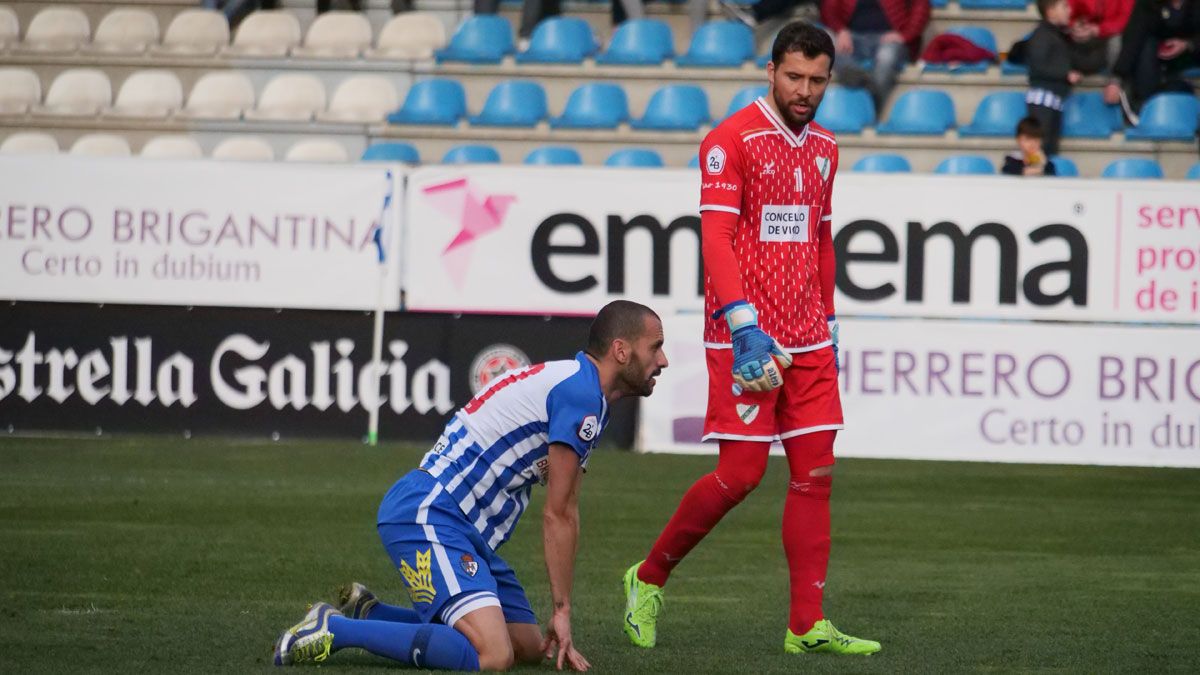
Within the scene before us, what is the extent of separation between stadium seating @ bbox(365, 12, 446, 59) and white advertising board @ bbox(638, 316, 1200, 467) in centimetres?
671

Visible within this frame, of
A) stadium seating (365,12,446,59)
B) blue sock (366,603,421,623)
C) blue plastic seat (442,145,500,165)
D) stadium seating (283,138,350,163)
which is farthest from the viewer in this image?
stadium seating (365,12,446,59)

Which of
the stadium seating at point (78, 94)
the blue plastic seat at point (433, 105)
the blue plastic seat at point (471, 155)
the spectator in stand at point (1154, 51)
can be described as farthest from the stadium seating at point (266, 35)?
the spectator in stand at point (1154, 51)

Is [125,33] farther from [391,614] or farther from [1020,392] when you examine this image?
[391,614]

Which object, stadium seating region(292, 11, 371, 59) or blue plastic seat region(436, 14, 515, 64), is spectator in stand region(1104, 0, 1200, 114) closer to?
blue plastic seat region(436, 14, 515, 64)

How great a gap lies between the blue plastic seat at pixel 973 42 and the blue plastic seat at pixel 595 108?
3009mm

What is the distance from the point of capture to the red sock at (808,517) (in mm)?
6387

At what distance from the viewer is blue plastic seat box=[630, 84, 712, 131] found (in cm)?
1752

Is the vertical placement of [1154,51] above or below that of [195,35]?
below

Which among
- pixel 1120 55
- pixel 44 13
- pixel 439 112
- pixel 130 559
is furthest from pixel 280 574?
pixel 44 13

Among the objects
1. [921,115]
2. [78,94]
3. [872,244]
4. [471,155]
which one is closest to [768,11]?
[921,115]

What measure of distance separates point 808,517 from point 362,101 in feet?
42.2

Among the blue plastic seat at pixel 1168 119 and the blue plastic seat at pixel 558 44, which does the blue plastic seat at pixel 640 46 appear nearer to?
the blue plastic seat at pixel 558 44

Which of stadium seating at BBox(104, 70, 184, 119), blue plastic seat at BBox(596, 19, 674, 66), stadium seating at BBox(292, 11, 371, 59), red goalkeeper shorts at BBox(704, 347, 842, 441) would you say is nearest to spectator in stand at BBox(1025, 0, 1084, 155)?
blue plastic seat at BBox(596, 19, 674, 66)

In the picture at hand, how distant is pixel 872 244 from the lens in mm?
13727
